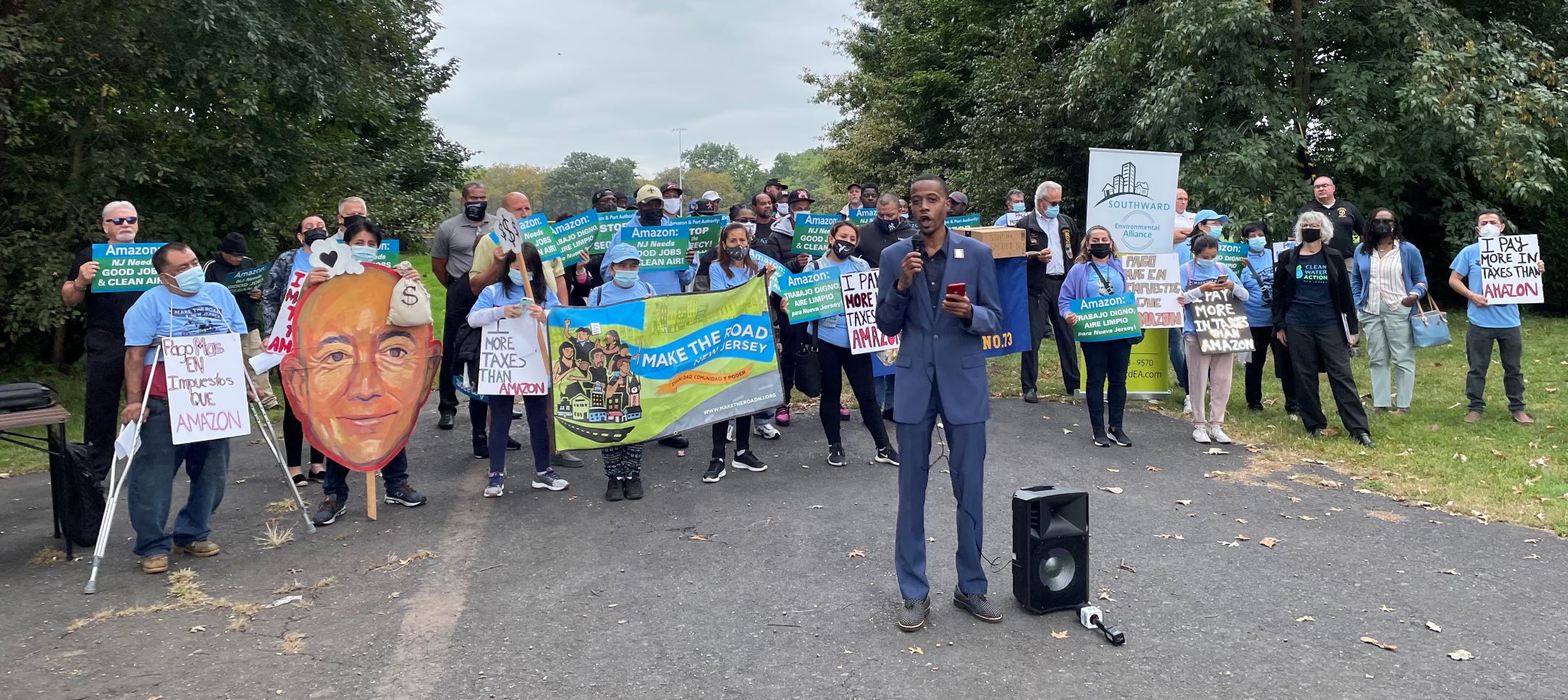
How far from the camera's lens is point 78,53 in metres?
11.6

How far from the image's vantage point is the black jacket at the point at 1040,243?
11.6m

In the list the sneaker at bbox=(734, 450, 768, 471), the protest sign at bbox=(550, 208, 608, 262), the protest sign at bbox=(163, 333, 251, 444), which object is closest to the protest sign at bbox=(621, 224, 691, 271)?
the protest sign at bbox=(550, 208, 608, 262)

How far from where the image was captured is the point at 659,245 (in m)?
9.95

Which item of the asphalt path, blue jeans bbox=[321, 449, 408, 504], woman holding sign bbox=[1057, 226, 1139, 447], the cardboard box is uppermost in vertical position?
the cardboard box

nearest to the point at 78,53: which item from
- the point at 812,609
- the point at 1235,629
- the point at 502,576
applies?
the point at 502,576

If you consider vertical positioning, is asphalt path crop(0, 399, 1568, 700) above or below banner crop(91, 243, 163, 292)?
below

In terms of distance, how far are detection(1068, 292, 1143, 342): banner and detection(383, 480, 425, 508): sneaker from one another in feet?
18.8

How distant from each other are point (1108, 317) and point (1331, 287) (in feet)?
6.29

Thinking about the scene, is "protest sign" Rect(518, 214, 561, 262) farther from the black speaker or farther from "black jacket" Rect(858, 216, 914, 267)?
the black speaker

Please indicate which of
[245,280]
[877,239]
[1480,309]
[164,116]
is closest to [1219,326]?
[1480,309]

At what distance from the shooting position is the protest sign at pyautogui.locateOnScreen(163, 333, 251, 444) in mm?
6523

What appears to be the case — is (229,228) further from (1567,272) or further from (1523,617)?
(1567,272)

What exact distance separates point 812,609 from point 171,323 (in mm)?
4277

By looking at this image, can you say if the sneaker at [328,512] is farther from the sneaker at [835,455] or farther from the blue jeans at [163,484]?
the sneaker at [835,455]
